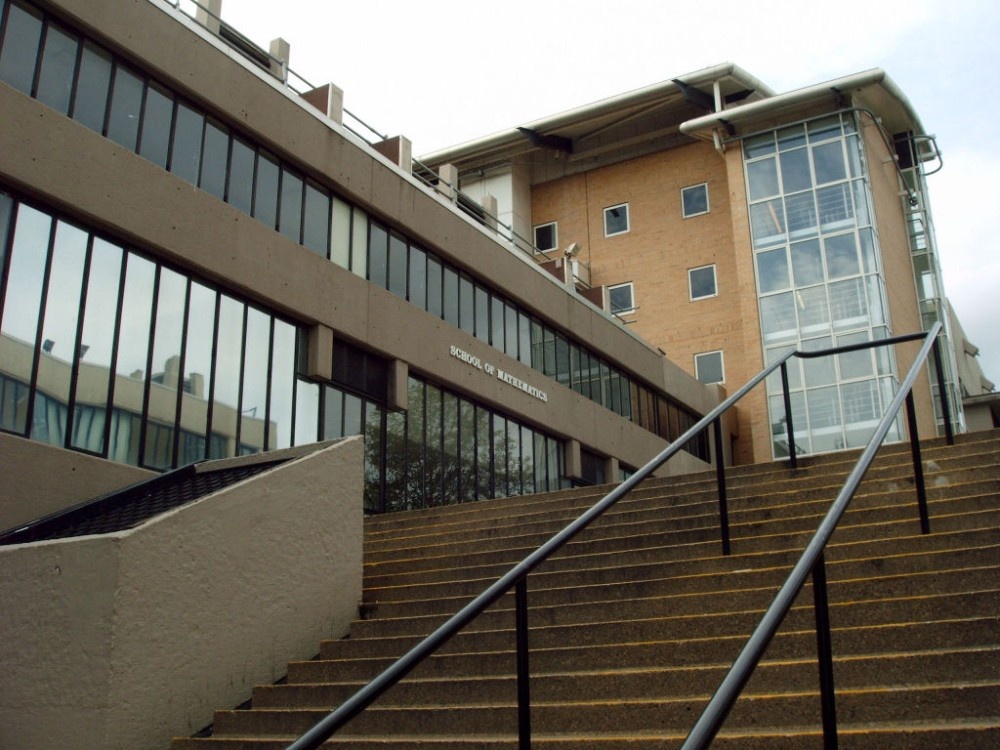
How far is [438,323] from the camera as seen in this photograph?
21.0 m

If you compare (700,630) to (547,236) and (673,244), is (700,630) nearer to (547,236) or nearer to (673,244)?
(673,244)

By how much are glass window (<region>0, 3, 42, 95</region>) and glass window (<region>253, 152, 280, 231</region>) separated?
169 inches

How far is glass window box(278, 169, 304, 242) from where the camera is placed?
57.6ft

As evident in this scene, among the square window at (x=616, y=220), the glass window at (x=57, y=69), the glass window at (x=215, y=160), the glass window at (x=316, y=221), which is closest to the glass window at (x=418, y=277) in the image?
the glass window at (x=316, y=221)

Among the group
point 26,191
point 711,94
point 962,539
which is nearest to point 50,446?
point 26,191

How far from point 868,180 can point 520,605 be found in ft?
99.5

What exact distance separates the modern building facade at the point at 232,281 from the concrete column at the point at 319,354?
0.04 m

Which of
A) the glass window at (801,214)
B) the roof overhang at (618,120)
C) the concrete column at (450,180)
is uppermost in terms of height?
the roof overhang at (618,120)

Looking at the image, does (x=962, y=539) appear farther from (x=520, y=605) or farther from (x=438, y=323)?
(x=438, y=323)

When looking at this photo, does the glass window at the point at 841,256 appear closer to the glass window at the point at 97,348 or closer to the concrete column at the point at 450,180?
the concrete column at the point at 450,180

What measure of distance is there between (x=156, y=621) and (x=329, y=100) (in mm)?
14674

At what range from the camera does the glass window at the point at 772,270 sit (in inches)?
1304

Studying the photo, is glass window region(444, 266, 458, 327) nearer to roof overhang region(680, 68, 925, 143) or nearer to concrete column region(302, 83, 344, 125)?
concrete column region(302, 83, 344, 125)

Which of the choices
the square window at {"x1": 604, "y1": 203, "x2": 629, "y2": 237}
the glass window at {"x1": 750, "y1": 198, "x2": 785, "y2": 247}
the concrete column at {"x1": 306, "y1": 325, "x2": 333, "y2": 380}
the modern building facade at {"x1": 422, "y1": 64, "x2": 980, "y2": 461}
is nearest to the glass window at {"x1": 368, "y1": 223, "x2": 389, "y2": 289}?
the concrete column at {"x1": 306, "y1": 325, "x2": 333, "y2": 380}
